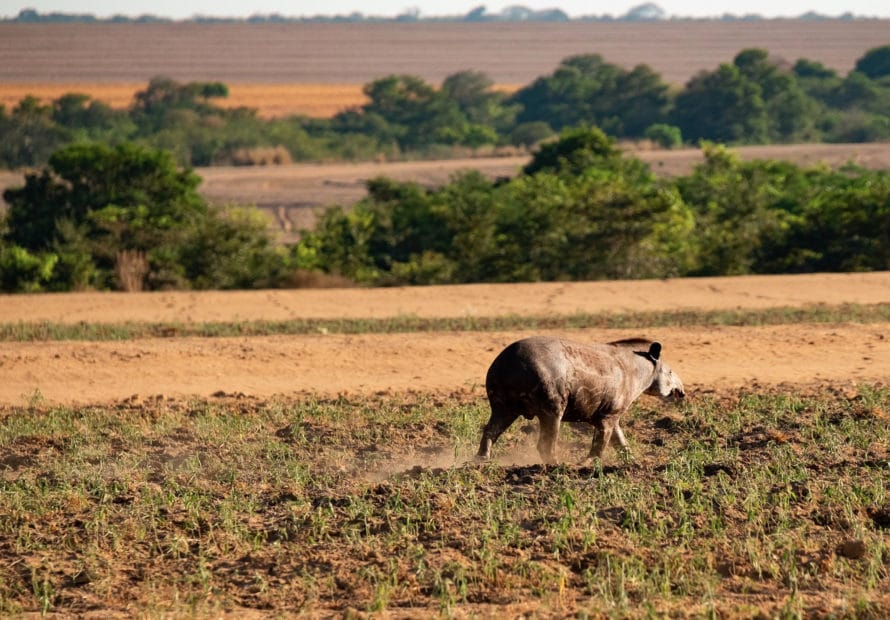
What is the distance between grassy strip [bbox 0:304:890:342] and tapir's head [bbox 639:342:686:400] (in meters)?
7.49

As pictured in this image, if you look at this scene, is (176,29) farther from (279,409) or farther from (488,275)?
(279,409)

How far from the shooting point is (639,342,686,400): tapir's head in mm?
11414

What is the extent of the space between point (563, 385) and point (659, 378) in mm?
1503

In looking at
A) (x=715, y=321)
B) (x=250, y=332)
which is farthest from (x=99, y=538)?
(x=715, y=321)

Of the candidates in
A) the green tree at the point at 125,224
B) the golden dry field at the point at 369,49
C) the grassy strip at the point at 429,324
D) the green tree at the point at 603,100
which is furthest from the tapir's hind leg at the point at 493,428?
the golden dry field at the point at 369,49

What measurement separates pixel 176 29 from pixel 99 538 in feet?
586

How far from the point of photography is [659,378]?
1161 centimetres

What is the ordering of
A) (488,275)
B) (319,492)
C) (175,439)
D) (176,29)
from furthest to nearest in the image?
(176,29), (488,275), (175,439), (319,492)

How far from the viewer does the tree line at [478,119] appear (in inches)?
2803

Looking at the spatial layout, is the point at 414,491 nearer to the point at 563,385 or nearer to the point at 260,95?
the point at 563,385

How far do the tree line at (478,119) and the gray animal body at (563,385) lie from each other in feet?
186

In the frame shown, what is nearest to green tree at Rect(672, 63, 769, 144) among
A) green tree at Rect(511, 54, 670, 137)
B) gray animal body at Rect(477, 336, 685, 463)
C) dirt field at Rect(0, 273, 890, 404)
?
green tree at Rect(511, 54, 670, 137)

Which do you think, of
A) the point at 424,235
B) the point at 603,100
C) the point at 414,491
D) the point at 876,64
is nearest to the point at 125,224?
the point at 424,235

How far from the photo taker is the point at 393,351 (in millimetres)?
17469
